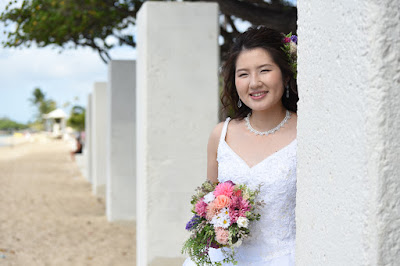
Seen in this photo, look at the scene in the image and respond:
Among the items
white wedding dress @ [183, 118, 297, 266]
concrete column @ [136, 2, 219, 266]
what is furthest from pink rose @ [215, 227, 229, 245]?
concrete column @ [136, 2, 219, 266]

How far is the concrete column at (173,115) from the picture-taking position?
16.4 ft

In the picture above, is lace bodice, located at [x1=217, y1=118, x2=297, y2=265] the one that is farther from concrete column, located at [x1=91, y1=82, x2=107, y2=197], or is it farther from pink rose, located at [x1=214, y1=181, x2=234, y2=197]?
concrete column, located at [x1=91, y1=82, x2=107, y2=197]

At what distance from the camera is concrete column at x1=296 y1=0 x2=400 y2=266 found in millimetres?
1193

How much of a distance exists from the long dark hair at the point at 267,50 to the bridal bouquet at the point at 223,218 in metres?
0.48

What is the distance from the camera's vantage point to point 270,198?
7.22ft

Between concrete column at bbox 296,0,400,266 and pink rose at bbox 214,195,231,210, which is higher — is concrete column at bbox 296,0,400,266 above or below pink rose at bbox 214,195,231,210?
above

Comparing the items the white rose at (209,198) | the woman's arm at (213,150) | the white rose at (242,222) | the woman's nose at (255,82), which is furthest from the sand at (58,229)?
the woman's nose at (255,82)

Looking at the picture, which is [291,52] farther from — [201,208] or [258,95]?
[201,208]

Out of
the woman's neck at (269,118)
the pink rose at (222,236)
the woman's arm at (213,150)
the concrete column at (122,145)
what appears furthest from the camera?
the concrete column at (122,145)

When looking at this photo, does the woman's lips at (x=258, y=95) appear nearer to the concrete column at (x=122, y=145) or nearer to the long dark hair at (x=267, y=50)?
the long dark hair at (x=267, y=50)

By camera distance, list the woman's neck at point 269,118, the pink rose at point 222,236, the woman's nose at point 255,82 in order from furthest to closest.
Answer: the woman's neck at point 269,118 < the woman's nose at point 255,82 < the pink rose at point 222,236

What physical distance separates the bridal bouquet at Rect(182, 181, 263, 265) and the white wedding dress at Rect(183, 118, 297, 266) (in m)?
0.07

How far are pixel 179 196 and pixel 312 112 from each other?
3686 mm

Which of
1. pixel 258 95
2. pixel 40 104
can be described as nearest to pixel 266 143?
pixel 258 95
